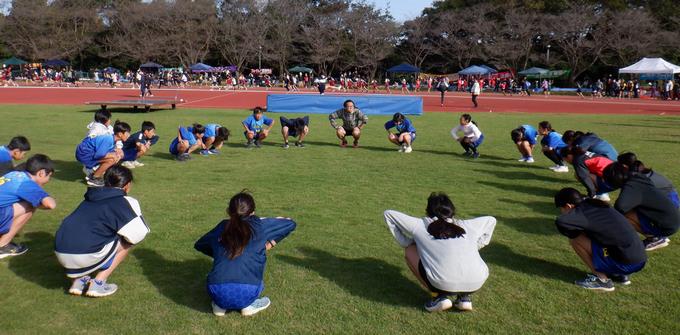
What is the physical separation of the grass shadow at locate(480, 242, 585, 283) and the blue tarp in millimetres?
16206

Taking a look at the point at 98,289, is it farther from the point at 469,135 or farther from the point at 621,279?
the point at 469,135

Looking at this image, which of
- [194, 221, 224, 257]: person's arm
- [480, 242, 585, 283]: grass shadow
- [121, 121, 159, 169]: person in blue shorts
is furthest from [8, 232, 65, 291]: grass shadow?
[480, 242, 585, 283]: grass shadow

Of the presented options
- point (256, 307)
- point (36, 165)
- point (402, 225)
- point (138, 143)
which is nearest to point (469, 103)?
point (138, 143)

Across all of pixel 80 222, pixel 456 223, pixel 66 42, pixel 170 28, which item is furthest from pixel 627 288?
pixel 66 42

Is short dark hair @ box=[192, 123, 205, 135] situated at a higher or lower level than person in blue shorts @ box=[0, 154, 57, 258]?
higher

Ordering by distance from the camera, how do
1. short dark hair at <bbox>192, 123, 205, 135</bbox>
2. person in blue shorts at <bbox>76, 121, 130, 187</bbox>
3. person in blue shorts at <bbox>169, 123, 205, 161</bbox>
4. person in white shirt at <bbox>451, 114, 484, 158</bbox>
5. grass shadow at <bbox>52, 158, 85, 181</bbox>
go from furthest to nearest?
person in white shirt at <bbox>451, 114, 484, 158</bbox>
short dark hair at <bbox>192, 123, 205, 135</bbox>
person in blue shorts at <bbox>169, 123, 205, 161</bbox>
grass shadow at <bbox>52, 158, 85, 181</bbox>
person in blue shorts at <bbox>76, 121, 130, 187</bbox>

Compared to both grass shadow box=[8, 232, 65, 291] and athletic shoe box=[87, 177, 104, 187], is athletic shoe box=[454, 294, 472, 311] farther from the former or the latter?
athletic shoe box=[87, 177, 104, 187]

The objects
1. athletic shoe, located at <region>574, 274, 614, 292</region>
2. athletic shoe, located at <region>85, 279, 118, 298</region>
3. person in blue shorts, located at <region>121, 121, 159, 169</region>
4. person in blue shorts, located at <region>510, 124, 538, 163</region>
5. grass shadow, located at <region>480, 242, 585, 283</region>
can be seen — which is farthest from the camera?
person in blue shorts, located at <region>510, 124, 538, 163</region>

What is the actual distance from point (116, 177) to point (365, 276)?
2.46m

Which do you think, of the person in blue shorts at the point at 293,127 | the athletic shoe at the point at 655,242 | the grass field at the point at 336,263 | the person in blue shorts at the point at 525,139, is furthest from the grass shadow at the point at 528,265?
the person in blue shorts at the point at 293,127

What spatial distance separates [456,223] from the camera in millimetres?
4227

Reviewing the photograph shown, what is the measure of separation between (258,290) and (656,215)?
4.31m

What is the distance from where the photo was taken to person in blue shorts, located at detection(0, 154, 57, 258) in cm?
503

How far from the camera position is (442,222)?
4.05 meters
